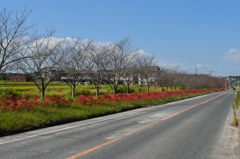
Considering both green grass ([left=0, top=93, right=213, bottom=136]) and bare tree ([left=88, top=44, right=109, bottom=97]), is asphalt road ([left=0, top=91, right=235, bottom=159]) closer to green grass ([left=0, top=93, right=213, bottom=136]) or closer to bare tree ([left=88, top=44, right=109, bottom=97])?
green grass ([left=0, top=93, right=213, bottom=136])

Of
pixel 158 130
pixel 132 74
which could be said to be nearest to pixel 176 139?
pixel 158 130

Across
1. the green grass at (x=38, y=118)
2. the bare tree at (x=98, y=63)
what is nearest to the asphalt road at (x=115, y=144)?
the green grass at (x=38, y=118)

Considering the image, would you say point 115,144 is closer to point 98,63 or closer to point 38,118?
point 38,118

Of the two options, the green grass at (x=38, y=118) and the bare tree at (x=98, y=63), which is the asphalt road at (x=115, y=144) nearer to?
the green grass at (x=38, y=118)

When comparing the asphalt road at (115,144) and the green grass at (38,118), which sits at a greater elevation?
the green grass at (38,118)

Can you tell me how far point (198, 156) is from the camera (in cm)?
569

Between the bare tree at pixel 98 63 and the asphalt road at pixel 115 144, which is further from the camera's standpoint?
the bare tree at pixel 98 63

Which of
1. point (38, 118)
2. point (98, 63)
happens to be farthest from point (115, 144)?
point (98, 63)

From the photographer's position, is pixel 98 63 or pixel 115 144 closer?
pixel 115 144

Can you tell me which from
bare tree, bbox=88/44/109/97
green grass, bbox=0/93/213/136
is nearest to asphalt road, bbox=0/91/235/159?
green grass, bbox=0/93/213/136

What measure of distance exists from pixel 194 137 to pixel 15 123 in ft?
22.7

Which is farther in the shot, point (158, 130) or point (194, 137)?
point (158, 130)

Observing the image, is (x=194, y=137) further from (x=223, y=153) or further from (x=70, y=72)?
(x=70, y=72)

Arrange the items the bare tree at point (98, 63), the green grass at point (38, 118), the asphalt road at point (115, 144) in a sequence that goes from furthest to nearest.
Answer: the bare tree at point (98, 63) < the green grass at point (38, 118) < the asphalt road at point (115, 144)
